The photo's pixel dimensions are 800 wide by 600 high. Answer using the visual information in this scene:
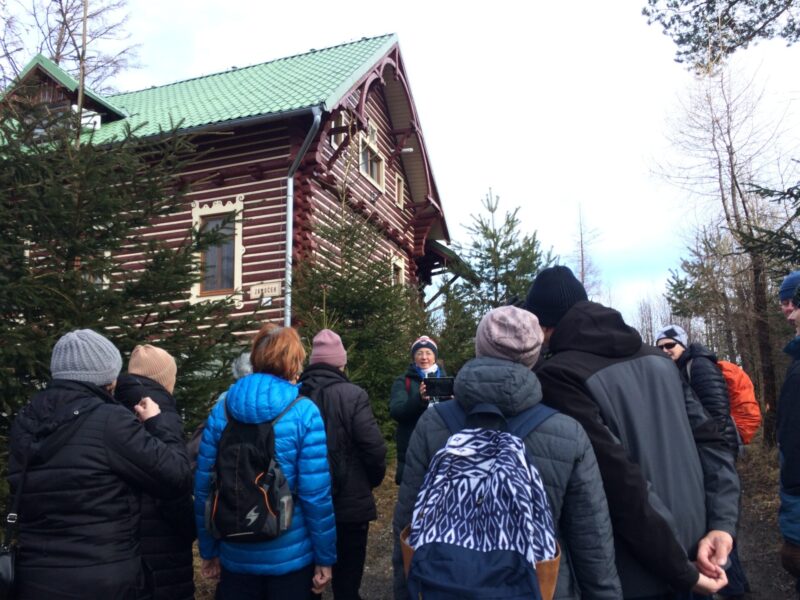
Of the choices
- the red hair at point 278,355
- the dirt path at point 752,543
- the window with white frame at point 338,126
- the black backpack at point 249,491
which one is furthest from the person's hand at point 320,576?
the window with white frame at point 338,126

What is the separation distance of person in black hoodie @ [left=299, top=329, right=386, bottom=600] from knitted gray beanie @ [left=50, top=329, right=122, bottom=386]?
1361 millimetres

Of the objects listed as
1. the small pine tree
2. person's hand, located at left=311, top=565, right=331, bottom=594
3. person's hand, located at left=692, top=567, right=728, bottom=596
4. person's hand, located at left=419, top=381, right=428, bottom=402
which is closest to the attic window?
the small pine tree

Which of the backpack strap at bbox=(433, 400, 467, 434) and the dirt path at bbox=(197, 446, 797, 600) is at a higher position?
the backpack strap at bbox=(433, 400, 467, 434)

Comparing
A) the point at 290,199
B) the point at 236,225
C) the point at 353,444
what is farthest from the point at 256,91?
the point at 353,444

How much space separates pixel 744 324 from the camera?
14758mm

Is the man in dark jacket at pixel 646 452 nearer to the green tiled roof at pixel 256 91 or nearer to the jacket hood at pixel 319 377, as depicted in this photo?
the jacket hood at pixel 319 377

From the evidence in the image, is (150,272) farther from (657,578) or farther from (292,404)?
(657,578)

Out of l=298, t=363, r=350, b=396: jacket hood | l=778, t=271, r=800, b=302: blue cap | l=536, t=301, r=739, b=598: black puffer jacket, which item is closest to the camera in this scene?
l=536, t=301, r=739, b=598: black puffer jacket

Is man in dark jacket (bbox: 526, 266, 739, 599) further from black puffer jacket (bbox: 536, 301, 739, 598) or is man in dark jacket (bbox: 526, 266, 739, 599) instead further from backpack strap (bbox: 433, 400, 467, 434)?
backpack strap (bbox: 433, 400, 467, 434)

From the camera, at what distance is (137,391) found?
A: 125 inches

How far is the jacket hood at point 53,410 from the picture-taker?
2582 mm

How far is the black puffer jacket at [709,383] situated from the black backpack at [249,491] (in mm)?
3294

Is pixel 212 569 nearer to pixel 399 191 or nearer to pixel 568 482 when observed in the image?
pixel 568 482

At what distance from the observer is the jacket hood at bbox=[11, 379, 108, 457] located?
2.58 metres
